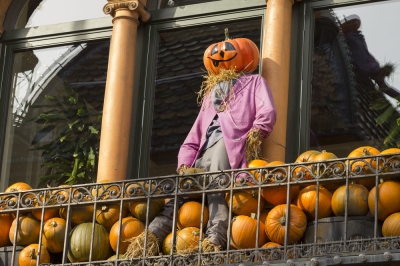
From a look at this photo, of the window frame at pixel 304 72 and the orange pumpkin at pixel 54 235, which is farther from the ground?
the window frame at pixel 304 72

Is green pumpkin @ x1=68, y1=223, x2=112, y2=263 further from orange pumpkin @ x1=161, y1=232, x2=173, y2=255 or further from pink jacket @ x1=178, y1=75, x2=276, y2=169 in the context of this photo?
pink jacket @ x1=178, y1=75, x2=276, y2=169

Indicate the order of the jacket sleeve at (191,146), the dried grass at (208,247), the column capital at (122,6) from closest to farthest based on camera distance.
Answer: the dried grass at (208,247) → the jacket sleeve at (191,146) → the column capital at (122,6)

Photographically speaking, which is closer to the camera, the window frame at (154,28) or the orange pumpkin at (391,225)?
the orange pumpkin at (391,225)

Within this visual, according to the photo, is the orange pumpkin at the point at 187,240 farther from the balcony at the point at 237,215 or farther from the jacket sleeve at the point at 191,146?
the jacket sleeve at the point at 191,146

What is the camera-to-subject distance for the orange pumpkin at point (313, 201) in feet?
40.0

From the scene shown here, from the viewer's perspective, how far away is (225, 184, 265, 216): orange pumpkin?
40.7 feet

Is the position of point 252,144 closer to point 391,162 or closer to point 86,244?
point 391,162

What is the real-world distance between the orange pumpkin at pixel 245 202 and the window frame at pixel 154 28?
2.10 m

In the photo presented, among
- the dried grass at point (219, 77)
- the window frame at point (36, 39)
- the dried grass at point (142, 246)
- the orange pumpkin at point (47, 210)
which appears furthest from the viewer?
the window frame at point (36, 39)

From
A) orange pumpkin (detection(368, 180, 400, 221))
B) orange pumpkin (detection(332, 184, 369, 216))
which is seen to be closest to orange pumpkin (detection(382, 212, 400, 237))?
orange pumpkin (detection(368, 180, 400, 221))

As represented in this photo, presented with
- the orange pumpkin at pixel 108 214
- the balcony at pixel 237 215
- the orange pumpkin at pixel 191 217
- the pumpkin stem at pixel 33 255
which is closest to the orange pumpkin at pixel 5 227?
the balcony at pixel 237 215

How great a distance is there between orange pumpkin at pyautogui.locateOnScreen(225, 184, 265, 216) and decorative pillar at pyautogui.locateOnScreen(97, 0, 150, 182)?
6.42ft

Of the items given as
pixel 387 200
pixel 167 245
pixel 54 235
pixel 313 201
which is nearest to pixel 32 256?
pixel 54 235

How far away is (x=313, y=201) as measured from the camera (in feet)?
40.1
